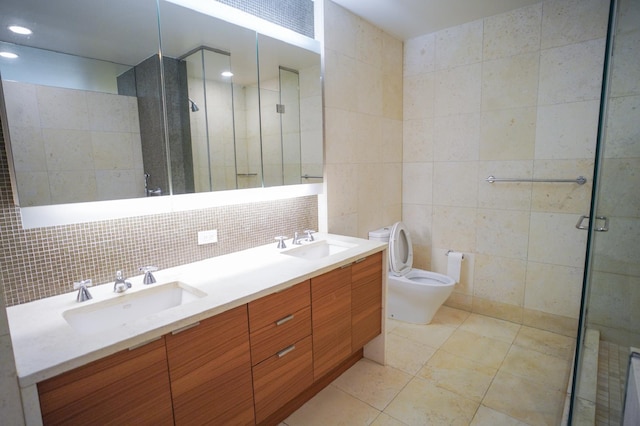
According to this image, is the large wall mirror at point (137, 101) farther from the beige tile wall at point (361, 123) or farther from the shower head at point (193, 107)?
the beige tile wall at point (361, 123)

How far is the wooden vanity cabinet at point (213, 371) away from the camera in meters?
1.22

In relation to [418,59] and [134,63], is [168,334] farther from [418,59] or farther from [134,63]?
[418,59]

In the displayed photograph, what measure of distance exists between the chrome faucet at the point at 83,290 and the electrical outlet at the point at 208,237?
0.59 m

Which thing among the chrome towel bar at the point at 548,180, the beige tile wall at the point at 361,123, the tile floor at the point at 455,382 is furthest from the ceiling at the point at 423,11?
the tile floor at the point at 455,382

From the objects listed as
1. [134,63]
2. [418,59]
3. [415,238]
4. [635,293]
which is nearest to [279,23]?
[134,63]

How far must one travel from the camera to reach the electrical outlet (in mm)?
1900

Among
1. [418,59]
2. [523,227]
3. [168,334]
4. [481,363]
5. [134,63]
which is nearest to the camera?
[168,334]

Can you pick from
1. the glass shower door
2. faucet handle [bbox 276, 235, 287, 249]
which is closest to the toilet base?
the glass shower door

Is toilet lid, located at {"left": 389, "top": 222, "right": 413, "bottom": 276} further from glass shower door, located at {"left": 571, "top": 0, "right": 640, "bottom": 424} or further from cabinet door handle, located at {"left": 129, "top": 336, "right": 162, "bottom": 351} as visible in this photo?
cabinet door handle, located at {"left": 129, "top": 336, "right": 162, "bottom": 351}

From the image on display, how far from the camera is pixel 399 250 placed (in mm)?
2986

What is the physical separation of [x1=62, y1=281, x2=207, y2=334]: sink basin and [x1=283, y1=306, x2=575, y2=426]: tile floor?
954mm

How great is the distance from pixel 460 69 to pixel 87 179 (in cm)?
294

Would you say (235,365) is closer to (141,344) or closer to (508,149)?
(141,344)

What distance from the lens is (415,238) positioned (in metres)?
3.39
